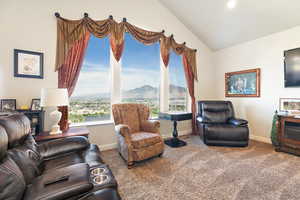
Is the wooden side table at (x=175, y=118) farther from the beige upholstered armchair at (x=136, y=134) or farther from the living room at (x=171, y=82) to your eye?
the beige upholstered armchair at (x=136, y=134)

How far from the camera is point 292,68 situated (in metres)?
3.04

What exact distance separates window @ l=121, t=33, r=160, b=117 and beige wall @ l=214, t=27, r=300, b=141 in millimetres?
2277

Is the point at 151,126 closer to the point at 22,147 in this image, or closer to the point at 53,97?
the point at 53,97

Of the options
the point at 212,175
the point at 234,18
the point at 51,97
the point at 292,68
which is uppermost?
the point at 234,18

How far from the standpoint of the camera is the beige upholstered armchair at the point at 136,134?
90.6 inches

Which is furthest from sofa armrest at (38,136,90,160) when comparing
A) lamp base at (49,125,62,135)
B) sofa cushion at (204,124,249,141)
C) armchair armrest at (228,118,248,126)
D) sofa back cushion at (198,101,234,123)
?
armchair armrest at (228,118,248,126)

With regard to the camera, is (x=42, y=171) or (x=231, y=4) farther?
(x=231, y=4)

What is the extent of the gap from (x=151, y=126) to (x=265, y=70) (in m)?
3.08

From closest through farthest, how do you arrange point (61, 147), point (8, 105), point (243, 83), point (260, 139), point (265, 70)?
point (61, 147) → point (8, 105) → point (265, 70) → point (260, 139) → point (243, 83)

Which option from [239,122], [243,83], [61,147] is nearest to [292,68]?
[243,83]

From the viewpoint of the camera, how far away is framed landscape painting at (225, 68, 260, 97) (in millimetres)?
3662

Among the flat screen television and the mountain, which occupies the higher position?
the flat screen television

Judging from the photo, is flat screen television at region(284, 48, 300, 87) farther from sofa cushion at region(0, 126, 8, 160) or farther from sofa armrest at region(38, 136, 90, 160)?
sofa cushion at region(0, 126, 8, 160)

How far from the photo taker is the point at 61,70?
102 inches
